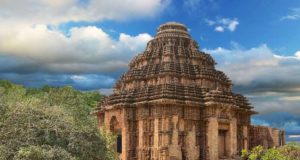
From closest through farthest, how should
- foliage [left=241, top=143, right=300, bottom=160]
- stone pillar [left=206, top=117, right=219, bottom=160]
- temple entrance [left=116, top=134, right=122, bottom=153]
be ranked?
1. foliage [left=241, top=143, right=300, bottom=160]
2. stone pillar [left=206, top=117, right=219, bottom=160]
3. temple entrance [left=116, top=134, right=122, bottom=153]

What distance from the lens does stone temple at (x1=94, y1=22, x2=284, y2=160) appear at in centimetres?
3169

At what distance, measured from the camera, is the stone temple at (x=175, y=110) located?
3169 centimetres

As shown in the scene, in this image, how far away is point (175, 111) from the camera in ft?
104

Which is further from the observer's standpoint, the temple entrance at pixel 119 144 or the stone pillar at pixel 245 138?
the stone pillar at pixel 245 138

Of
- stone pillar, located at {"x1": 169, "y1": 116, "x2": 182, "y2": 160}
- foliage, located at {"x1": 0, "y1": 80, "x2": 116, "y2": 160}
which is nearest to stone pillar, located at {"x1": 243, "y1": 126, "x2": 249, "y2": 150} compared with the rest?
stone pillar, located at {"x1": 169, "y1": 116, "x2": 182, "y2": 160}

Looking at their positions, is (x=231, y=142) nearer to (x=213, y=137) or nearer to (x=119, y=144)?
(x=213, y=137)

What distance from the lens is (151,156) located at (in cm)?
3172

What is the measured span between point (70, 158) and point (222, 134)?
1855 cm

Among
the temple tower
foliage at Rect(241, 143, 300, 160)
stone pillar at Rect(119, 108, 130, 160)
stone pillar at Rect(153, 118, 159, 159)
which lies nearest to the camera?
foliage at Rect(241, 143, 300, 160)

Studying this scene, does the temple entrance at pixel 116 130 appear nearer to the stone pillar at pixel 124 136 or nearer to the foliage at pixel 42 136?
the stone pillar at pixel 124 136

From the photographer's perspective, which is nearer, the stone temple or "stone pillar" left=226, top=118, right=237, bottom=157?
the stone temple

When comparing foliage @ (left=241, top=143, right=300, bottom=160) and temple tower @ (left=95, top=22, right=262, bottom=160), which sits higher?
temple tower @ (left=95, top=22, right=262, bottom=160)

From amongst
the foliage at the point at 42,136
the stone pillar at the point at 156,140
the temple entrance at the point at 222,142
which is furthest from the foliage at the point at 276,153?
the foliage at the point at 42,136

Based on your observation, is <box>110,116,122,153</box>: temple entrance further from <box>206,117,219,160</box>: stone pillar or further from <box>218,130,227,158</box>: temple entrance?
<box>218,130,227,158</box>: temple entrance
